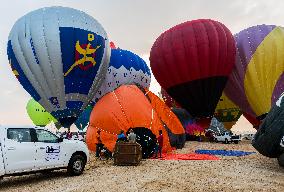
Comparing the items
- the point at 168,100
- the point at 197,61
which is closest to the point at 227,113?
the point at 168,100

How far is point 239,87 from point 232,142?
6.69m

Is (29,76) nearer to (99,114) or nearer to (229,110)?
(99,114)

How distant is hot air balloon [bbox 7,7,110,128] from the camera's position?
956 inches

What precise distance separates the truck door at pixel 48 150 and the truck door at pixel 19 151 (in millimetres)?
274

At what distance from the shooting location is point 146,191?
10.1 m

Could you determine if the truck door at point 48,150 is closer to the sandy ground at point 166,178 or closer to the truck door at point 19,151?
the truck door at point 19,151


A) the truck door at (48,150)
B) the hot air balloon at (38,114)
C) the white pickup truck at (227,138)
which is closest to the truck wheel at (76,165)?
the truck door at (48,150)

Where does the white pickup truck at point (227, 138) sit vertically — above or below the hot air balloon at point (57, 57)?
below

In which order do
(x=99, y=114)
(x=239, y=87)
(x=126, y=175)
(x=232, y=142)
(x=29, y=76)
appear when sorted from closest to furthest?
(x=126, y=175) < (x=99, y=114) < (x=29, y=76) < (x=239, y=87) < (x=232, y=142)

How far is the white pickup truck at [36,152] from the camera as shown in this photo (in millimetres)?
11375

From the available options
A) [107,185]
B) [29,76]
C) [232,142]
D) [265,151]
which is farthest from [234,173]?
[232,142]

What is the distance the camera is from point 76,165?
1350 centimetres

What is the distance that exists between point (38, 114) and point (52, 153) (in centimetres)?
5370

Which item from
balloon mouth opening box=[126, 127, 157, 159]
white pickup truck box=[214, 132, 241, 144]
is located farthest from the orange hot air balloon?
white pickup truck box=[214, 132, 241, 144]
